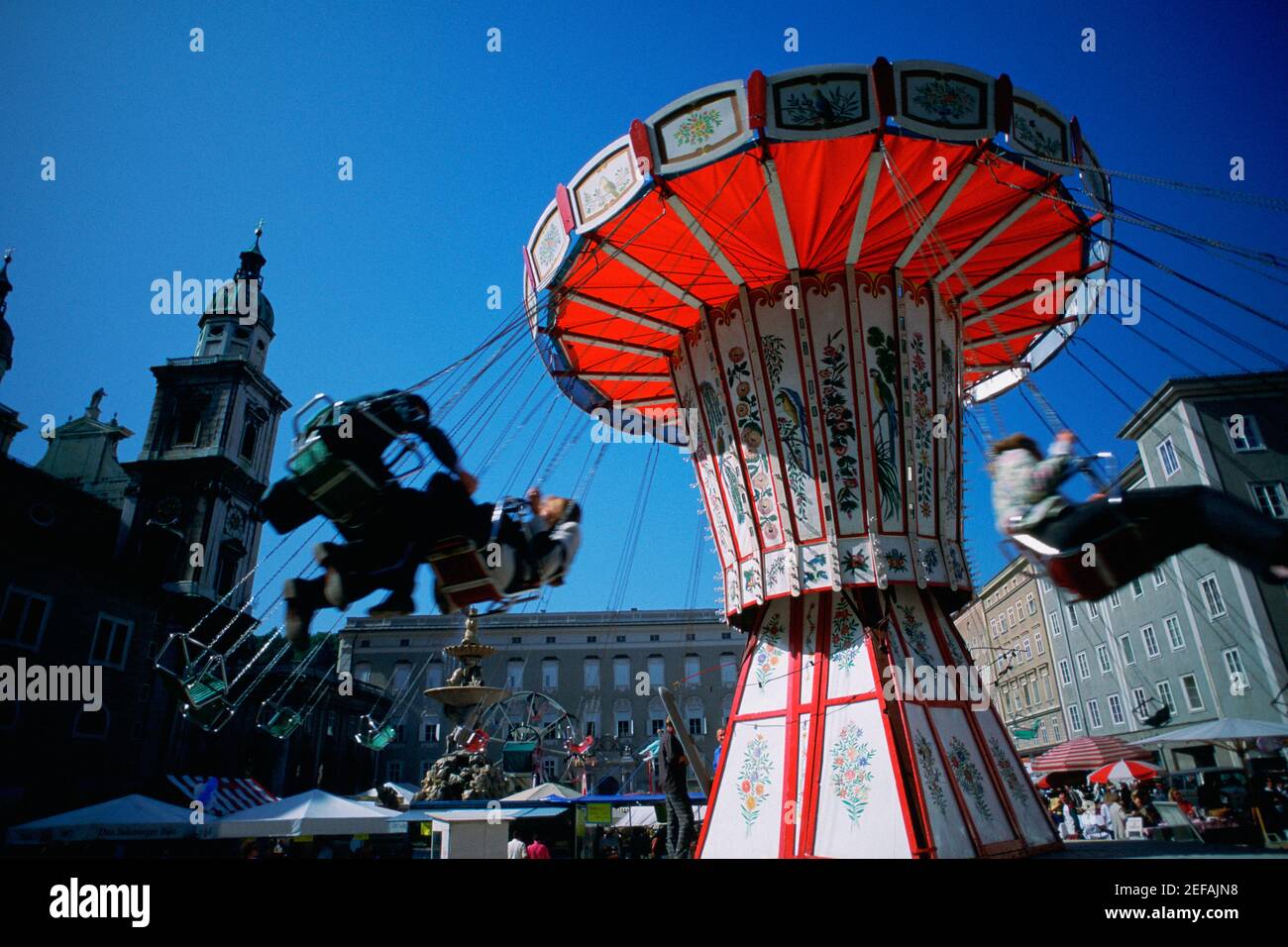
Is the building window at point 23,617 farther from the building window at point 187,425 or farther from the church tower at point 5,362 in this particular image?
the building window at point 187,425

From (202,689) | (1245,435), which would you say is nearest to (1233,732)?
(1245,435)

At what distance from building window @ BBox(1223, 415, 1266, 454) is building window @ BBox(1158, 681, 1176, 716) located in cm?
845

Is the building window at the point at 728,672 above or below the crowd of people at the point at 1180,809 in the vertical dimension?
above

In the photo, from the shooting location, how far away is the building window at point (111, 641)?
14.7 metres

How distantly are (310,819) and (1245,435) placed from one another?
12.2 m

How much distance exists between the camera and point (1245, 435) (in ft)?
22.1

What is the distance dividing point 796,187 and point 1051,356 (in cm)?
510

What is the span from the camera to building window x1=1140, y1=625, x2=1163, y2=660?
12.5 metres

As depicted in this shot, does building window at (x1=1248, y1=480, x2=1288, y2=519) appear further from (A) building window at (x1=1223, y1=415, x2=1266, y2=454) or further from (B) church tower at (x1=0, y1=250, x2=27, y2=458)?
(B) church tower at (x1=0, y1=250, x2=27, y2=458)

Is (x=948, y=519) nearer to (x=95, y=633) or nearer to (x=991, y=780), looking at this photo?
(x=991, y=780)

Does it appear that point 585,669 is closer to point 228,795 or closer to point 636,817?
point 636,817

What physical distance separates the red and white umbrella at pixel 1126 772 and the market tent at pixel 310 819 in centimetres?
1431

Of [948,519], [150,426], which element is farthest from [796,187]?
[150,426]

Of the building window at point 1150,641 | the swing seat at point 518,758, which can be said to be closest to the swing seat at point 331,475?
the building window at point 1150,641
